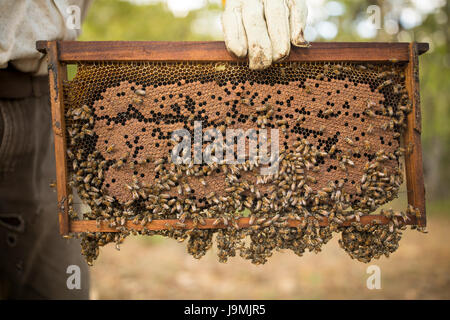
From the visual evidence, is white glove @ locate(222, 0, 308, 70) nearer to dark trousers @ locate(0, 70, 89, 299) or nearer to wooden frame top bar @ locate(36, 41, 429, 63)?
wooden frame top bar @ locate(36, 41, 429, 63)

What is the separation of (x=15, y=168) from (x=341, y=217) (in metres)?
3.05

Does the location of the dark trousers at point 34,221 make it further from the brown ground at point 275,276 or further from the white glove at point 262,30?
the brown ground at point 275,276

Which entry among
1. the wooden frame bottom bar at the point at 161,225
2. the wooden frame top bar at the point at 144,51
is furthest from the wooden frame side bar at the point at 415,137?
the wooden frame top bar at the point at 144,51

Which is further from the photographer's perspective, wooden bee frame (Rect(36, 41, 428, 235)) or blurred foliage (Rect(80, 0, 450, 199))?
blurred foliage (Rect(80, 0, 450, 199))

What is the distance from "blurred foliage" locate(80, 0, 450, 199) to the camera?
10320mm

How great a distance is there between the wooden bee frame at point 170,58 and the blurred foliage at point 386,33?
27.3 ft

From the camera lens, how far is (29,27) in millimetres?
2842

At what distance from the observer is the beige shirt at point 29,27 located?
2.77 m

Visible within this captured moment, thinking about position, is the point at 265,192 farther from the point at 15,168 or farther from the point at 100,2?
the point at 100,2

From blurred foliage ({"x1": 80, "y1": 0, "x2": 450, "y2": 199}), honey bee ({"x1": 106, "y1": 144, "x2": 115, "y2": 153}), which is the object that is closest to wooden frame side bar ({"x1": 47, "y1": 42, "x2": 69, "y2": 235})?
honey bee ({"x1": 106, "y1": 144, "x2": 115, "y2": 153})

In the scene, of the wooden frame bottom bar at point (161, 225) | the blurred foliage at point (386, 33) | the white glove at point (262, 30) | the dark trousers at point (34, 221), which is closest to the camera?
the white glove at point (262, 30)

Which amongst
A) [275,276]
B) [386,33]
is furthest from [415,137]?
[386,33]

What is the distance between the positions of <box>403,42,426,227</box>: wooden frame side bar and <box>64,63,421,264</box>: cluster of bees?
7cm

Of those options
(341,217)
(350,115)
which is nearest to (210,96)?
(350,115)
